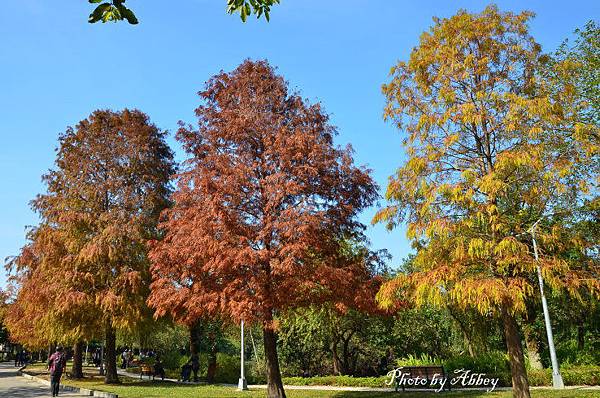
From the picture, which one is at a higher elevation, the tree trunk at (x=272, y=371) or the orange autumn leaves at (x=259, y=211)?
the orange autumn leaves at (x=259, y=211)

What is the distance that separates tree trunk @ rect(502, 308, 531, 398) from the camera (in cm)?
1170

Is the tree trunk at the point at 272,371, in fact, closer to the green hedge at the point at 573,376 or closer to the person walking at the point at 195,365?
the green hedge at the point at 573,376

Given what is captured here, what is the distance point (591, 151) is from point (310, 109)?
850 centimetres

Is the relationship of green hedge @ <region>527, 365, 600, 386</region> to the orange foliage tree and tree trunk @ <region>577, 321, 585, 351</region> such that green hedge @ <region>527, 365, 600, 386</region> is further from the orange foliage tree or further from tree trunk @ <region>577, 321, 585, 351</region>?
the orange foliage tree

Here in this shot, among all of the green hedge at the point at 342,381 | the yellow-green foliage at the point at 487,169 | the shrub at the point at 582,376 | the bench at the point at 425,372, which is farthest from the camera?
the green hedge at the point at 342,381

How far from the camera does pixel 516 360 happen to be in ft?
38.7

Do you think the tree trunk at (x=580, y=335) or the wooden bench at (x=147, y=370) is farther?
the wooden bench at (x=147, y=370)

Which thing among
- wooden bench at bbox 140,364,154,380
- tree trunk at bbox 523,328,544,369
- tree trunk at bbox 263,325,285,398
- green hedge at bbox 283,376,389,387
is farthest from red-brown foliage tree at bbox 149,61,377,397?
wooden bench at bbox 140,364,154,380

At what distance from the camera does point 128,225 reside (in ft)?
76.8

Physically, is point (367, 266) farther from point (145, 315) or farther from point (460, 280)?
point (145, 315)

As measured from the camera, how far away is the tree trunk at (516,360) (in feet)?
38.4

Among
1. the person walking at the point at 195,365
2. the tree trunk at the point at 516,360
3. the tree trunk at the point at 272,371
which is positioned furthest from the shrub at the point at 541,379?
the person walking at the point at 195,365

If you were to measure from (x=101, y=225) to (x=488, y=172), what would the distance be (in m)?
18.9

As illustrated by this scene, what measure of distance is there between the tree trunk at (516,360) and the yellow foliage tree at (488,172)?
3 centimetres
